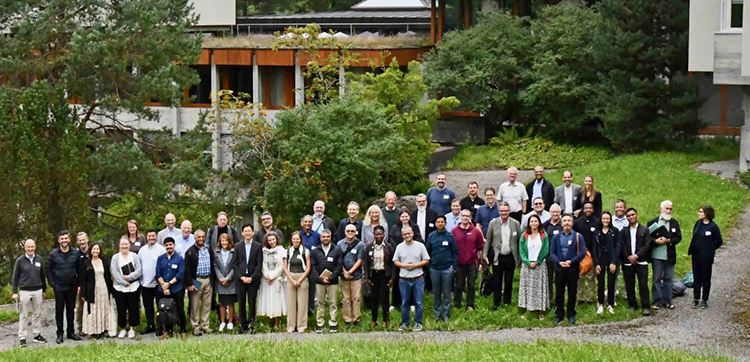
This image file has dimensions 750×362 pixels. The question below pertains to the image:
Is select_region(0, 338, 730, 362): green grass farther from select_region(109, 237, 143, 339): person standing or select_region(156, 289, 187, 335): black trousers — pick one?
select_region(109, 237, 143, 339): person standing

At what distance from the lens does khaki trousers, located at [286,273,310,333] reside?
19.7 metres

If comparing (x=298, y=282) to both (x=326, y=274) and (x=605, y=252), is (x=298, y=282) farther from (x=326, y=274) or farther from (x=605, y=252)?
(x=605, y=252)

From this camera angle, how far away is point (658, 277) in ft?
66.1

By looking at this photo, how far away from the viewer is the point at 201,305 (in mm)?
19797

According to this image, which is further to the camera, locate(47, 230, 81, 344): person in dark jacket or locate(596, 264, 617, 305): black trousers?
locate(596, 264, 617, 305): black trousers

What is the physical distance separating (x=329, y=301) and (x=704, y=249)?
587 cm

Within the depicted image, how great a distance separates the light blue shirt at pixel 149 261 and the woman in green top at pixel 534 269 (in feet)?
17.9

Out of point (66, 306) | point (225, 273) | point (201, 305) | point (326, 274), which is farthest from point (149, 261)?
point (326, 274)

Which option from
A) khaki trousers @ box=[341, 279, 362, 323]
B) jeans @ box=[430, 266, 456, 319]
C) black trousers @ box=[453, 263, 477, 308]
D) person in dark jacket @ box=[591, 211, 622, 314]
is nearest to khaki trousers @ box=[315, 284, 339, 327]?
khaki trousers @ box=[341, 279, 362, 323]

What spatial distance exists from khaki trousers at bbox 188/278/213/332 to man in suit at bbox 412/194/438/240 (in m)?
3.43

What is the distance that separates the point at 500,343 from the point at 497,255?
300cm

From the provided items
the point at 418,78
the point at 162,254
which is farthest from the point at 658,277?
the point at 418,78

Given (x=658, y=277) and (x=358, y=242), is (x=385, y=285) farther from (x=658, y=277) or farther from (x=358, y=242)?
(x=658, y=277)

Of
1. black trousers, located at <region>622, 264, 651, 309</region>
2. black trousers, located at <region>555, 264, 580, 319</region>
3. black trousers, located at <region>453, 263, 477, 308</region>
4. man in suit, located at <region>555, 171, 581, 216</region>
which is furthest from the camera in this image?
man in suit, located at <region>555, 171, 581, 216</region>
